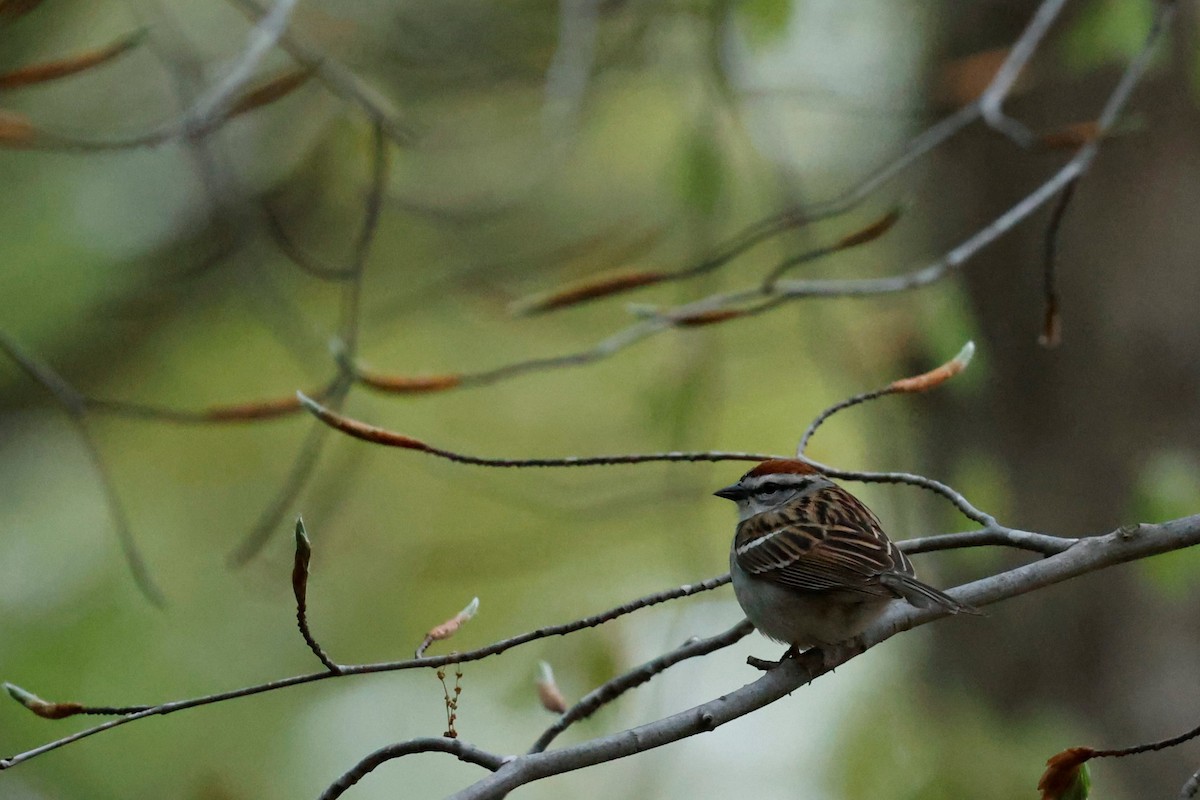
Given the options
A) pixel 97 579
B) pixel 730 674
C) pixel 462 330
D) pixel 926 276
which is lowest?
pixel 926 276

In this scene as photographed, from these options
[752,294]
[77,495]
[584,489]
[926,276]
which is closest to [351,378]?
[752,294]

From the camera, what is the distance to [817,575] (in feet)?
8.92

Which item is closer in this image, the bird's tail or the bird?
the bird's tail

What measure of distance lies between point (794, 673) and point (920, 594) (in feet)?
1.25

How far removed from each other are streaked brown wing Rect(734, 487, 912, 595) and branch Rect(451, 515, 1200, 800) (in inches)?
10.4

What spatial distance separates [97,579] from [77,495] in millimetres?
1075

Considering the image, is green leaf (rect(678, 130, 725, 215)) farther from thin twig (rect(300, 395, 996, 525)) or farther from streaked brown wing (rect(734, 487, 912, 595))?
thin twig (rect(300, 395, 996, 525))

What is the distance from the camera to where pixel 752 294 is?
2.80 m

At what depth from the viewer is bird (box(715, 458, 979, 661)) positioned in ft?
8.59

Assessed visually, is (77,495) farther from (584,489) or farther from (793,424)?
(793,424)

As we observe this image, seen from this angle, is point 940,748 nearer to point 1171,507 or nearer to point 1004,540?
point 1171,507

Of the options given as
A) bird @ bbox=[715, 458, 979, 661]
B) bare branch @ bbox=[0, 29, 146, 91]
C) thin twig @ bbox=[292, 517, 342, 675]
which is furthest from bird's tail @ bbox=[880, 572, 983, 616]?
bare branch @ bbox=[0, 29, 146, 91]

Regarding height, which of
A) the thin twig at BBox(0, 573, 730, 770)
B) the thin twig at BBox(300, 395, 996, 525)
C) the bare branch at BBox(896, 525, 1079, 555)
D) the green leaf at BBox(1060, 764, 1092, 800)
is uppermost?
the thin twig at BBox(300, 395, 996, 525)

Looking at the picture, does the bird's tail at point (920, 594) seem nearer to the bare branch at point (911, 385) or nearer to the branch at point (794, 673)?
the branch at point (794, 673)
